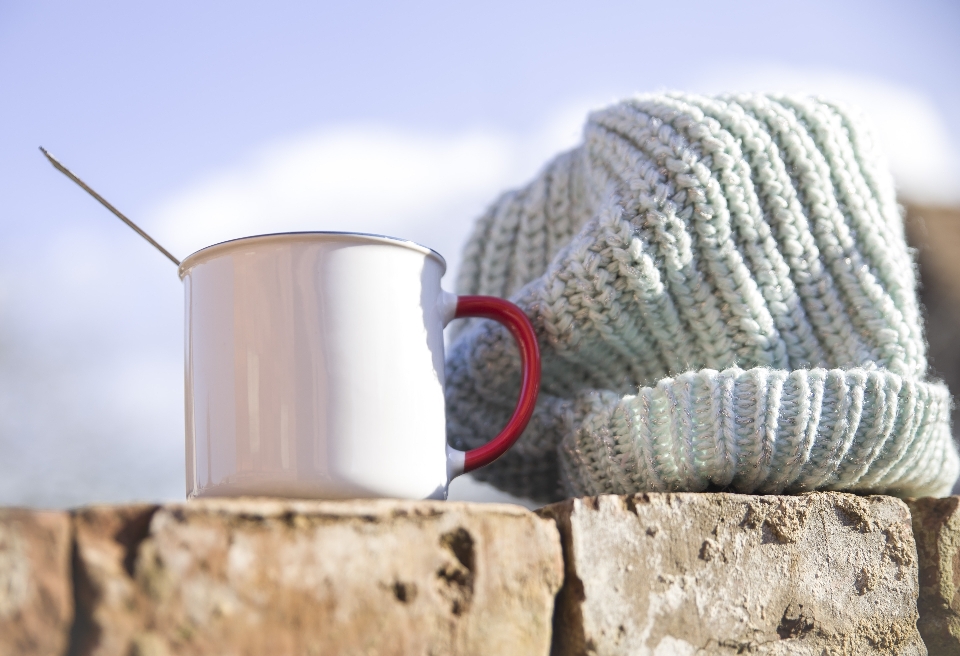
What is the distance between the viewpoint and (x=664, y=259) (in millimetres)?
506

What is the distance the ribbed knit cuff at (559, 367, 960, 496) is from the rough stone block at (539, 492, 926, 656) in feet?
0.07

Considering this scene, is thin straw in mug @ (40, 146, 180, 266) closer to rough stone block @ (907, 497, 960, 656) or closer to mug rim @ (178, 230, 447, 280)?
mug rim @ (178, 230, 447, 280)

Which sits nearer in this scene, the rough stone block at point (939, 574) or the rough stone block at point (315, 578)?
the rough stone block at point (315, 578)

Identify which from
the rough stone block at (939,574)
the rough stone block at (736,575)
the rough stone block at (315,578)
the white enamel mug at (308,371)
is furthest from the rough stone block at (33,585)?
the rough stone block at (939,574)

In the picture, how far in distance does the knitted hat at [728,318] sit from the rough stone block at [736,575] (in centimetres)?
3

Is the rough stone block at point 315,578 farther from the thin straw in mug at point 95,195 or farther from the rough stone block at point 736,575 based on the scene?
the thin straw in mug at point 95,195

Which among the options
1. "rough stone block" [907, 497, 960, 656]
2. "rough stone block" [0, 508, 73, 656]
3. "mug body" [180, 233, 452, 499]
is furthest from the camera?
"rough stone block" [907, 497, 960, 656]

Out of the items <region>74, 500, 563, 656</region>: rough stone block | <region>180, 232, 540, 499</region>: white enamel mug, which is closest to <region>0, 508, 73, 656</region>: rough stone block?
<region>74, 500, 563, 656</region>: rough stone block

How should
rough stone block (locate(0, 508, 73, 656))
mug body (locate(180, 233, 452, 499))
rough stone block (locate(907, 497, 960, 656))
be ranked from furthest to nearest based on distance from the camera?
Result: rough stone block (locate(907, 497, 960, 656)) → mug body (locate(180, 233, 452, 499)) → rough stone block (locate(0, 508, 73, 656))

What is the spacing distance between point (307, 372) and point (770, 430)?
0.27 metres

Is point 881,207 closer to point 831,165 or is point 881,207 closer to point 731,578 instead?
point 831,165

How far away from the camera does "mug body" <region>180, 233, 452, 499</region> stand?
14.8 inches

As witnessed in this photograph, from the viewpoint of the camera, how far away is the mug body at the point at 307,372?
38cm

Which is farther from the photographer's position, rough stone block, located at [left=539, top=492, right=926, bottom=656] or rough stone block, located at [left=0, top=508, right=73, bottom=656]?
rough stone block, located at [left=539, top=492, right=926, bottom=656]
